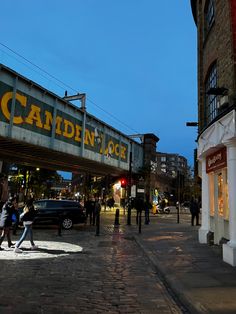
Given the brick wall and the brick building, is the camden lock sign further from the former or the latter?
the brick wall

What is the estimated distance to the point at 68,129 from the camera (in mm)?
27797

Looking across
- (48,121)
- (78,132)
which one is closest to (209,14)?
(48,121)

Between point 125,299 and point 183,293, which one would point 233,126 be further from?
point 125,299

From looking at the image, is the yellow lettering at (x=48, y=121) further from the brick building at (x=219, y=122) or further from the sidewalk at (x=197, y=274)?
the sidewalk at (x=197, y=274)

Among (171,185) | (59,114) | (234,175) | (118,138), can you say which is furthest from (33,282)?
(171,185)

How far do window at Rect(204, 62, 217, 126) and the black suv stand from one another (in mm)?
9286

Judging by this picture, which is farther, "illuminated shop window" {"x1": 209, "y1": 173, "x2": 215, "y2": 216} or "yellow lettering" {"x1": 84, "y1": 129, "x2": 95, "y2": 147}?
"yellow lettering" {"x1": 84, "y1": 129, "x2": 95, "y2": 147}

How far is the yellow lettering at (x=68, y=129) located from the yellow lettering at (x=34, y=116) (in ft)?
9.88

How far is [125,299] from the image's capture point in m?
6.86

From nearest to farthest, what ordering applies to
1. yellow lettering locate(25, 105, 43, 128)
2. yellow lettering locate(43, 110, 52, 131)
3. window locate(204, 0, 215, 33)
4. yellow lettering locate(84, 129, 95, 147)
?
window locate(204, 0, 215, 33) < yellow lettering locate(25, 105, 43, 128) < yellow lettering locate(43, 110, 52, 131) < yellow lettering locate(84, 129, 95, 147)

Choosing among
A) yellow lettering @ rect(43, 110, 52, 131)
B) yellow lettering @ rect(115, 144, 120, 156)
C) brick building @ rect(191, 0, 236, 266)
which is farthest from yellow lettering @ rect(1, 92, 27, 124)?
yellow lettering @ rect(115, 144, 120, 156)

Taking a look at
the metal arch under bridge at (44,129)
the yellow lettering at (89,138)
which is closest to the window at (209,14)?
the metal arch under bridge at (44,129)

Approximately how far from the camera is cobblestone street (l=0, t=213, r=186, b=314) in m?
6.32

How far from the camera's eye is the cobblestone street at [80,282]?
6.32m
